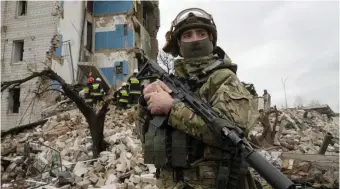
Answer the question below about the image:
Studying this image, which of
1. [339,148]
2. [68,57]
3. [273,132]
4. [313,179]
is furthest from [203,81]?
[68,57]

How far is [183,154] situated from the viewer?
77.7 inches

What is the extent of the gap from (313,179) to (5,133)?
10.4 meters

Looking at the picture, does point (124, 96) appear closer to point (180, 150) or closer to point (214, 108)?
point (180, 150)

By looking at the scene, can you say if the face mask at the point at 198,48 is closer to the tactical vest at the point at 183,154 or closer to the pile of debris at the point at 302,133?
the tactical vest at the point at 183,154

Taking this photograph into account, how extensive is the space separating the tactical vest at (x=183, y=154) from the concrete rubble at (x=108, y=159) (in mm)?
3228

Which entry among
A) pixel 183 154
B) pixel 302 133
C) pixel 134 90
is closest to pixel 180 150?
pixel 183 154

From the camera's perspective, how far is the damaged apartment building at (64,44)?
56.0 feet

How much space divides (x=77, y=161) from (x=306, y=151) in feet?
17.8

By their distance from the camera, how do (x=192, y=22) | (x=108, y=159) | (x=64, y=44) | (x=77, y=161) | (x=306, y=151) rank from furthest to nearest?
1. (x=64, y=44)
2. (x=306, y=151)
3. (x=77, y=161)
4. (x=108, y=159)
5. (x=192, y=22)

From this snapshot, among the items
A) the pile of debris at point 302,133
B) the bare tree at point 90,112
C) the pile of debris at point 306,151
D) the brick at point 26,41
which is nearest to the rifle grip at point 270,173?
the pile of debris at point 306,151

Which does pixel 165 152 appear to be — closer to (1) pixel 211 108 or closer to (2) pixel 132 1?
(1) pixel 211 108

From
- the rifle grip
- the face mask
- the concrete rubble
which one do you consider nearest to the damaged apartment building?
the concrete rubble

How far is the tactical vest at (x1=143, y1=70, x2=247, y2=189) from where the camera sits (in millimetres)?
1843

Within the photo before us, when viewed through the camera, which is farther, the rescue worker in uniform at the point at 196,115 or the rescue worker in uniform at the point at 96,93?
the rescue worker in uniform at the point at 96,93
